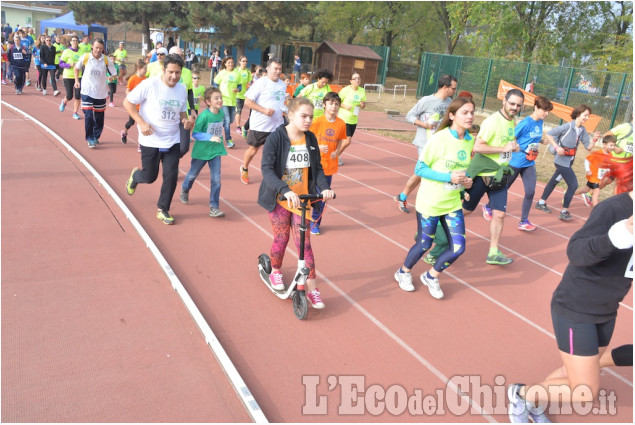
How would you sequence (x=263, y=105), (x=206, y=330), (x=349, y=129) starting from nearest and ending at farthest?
1. (x=206, y=330)
2. (x=263, y=105)
3. (x=349, y=129)

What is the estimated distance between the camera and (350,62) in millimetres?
35906

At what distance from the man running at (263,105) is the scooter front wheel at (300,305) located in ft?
14.8

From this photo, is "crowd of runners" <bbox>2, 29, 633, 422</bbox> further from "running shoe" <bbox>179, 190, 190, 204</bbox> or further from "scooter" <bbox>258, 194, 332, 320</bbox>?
"scooter" <bbox>258, 194, 332, 320</bbox>

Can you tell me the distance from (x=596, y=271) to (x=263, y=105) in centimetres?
701

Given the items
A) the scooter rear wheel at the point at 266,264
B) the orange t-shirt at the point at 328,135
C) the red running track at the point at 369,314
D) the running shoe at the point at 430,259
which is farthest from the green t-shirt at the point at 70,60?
the running shoe at the point at 430,259

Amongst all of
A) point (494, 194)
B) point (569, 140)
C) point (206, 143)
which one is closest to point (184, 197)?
point (206, 143)

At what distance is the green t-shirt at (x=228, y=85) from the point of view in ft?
40.3

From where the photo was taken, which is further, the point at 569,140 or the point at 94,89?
the point at 94,89

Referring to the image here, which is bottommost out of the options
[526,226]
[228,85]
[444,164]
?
[526,226]

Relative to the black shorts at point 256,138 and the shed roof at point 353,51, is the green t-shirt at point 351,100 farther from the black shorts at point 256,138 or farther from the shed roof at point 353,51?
the shed roof at point 353,51

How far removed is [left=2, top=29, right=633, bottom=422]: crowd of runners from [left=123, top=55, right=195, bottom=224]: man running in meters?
0.01

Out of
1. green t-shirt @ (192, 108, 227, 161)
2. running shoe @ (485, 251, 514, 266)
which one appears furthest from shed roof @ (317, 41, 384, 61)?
running shoe @ (485, 251, 514, 266)

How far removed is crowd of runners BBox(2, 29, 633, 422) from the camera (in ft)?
10.2

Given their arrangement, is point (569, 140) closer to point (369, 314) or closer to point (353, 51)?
point (369, 314)
